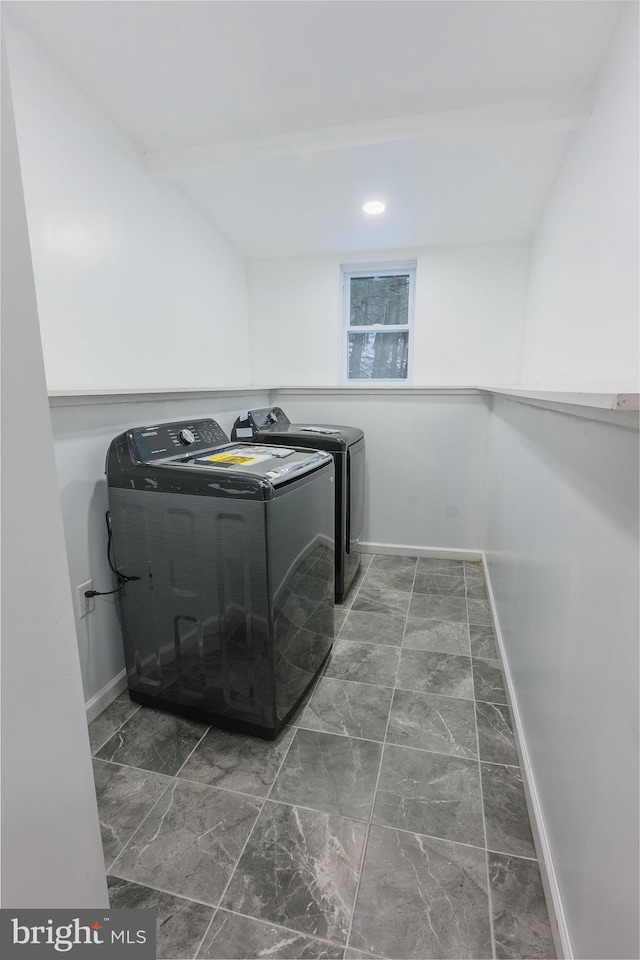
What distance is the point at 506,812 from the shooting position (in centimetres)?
128

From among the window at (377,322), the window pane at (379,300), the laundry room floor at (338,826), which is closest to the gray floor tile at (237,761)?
the laundry room floor at (338,826)

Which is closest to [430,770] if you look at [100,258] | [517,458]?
[517,458]

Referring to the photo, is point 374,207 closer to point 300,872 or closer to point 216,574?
point 216,574

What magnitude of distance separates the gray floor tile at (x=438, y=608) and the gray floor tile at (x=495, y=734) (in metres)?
0.69

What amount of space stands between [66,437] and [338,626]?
5.44 feet

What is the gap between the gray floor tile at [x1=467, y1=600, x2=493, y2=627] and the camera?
2.36 m

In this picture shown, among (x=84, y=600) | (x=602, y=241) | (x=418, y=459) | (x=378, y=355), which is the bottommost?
(x=84, y=600)

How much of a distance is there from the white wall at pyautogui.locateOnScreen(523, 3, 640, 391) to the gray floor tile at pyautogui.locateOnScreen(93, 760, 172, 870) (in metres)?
1.71

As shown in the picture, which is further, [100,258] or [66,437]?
[100,258]

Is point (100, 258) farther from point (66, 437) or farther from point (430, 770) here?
point (430, 770)

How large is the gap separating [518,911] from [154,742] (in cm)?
122

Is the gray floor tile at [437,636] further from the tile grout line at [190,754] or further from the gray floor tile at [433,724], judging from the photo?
the tile grout line at [190,754]

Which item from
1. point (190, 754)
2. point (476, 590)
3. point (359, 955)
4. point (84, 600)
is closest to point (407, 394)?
point (476, 590)

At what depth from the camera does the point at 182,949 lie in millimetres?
952
